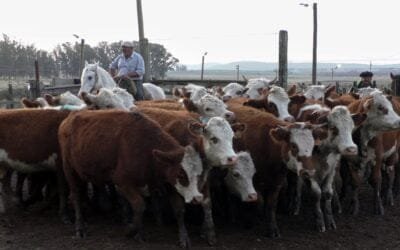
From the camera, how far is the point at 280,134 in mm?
A: 6391

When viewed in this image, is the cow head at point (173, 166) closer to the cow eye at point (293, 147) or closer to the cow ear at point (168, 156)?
the cow ear at point (168, 156)

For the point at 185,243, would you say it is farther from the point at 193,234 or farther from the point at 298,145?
the point at 298,145

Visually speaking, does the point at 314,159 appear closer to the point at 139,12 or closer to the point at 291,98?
the point at 291,98

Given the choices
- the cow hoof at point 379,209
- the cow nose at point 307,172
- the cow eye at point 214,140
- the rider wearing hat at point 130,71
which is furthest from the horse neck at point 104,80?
the cow hoof at point 379,209

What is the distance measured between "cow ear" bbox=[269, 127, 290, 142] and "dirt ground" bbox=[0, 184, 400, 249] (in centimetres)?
118

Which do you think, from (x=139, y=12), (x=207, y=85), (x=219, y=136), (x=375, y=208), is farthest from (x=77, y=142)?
(x=139, y=12)

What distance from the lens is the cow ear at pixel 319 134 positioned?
6.56m

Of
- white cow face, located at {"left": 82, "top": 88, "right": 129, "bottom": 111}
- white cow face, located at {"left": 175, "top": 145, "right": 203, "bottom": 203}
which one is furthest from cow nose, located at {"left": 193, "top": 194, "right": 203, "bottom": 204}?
white cow face, located at {"left": 82, "top": 88, "right": 129, "bottom": 111}

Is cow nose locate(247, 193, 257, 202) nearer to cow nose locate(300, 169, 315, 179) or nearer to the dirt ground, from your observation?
the dirt ground

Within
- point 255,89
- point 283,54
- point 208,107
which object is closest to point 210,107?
point 208,107

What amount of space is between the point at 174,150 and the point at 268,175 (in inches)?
58.9

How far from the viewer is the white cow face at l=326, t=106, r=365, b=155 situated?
6.68m

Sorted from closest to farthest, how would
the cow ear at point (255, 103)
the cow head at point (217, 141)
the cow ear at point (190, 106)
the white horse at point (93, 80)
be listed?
the cow head at point (217, 141) → the cow ear at point (190, 106) → the cow ear at point (255, 103) → the white horse at point (93, 80)

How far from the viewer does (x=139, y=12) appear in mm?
16234
